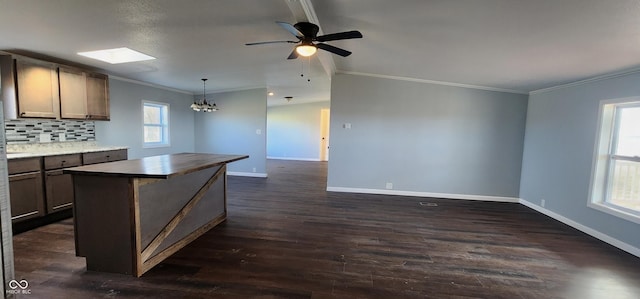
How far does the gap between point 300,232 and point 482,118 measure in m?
4.14

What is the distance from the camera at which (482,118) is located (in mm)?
5230

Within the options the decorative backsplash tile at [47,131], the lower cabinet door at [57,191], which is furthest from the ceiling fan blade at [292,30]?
the decorative backsplash tile at [47,131]

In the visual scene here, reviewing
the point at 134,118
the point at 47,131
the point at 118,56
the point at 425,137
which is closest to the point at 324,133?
the point at 425,137

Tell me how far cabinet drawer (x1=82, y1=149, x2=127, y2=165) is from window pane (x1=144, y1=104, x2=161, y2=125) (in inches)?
66.8

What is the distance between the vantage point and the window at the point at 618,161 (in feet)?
10.7

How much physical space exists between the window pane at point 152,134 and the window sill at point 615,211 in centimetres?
785

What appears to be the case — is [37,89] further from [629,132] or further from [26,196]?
[629,132]

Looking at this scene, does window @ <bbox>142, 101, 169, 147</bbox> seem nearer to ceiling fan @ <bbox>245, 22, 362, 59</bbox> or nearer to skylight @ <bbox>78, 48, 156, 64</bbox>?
skylight @ <bbox>78, 48, 156, 64</bbox>

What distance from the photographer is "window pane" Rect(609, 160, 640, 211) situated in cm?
324

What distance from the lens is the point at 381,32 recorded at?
3029 millimetres

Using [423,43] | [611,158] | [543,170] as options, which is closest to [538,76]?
[611,158]

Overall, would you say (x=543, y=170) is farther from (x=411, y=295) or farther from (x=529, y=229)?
(x=411, y=295)

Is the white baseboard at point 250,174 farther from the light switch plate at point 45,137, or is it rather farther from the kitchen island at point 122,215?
the kitchen island at point 122,215

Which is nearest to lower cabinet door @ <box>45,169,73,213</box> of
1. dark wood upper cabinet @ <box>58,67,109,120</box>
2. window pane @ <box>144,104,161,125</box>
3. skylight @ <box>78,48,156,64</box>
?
dark wood upper cabinet @ <box>58,67,109,120</box>
